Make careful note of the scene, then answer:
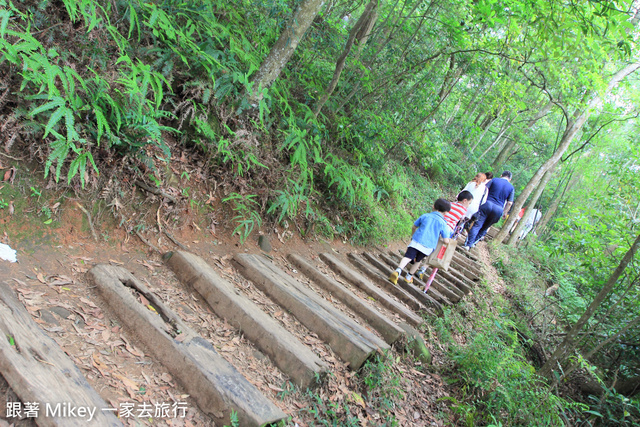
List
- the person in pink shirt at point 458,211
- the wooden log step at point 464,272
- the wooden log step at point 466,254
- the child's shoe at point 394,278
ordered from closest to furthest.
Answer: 1. the child's shoe at point 394,278
2. the person in pink shirt at point 458,211
3. the wooden log step at point 464,272
4. the wooden log step at point 466,254

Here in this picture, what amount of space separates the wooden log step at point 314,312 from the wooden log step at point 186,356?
3.79 feet

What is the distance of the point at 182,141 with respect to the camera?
4125 millimetres

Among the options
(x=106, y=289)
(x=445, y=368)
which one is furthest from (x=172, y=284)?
(x=445, y=368)

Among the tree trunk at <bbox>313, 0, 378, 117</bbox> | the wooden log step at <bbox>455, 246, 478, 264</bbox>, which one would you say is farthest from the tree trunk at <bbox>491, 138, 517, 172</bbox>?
the tree trunk at <bbox>313, 0, 378, 117</bbox>

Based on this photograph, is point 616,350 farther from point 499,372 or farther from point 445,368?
point 445,368

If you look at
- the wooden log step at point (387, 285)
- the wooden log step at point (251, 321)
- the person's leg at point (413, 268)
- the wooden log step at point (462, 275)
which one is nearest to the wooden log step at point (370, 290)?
the wooden log step at point (387, 285)

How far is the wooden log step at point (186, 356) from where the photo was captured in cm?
232

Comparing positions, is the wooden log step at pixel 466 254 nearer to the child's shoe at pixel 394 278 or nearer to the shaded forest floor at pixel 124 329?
the child's shoe at pixel 394 278

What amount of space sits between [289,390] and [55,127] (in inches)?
116

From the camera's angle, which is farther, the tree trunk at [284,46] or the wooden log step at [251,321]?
the tree trunk at [284,46]

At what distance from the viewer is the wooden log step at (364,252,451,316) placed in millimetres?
5500

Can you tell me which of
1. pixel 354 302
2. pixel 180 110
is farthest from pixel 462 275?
pixel 180 110

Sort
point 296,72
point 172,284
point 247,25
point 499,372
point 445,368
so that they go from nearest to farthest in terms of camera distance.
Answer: point 172,284 < point 499,372 < point 445,368 < point 247,25 < point 296,72

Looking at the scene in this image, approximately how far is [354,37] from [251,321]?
Result: 14.8ft
